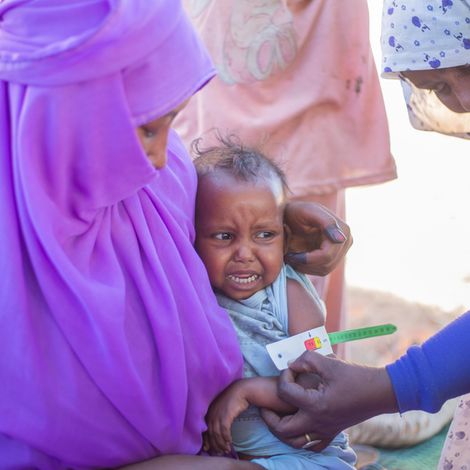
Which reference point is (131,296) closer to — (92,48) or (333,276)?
(92,48)

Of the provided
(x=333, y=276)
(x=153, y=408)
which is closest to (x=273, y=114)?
(x=333, y=276)

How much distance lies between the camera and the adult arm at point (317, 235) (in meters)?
2.40

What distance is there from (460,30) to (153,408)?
4.63ft

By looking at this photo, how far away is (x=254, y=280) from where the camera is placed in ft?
7.45

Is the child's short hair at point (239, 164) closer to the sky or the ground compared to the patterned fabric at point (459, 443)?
closer to the sky

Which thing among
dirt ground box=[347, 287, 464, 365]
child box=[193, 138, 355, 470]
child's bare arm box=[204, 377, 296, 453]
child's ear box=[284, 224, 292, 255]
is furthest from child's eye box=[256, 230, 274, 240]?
dirt ground box=[347, 287, 464, 365]

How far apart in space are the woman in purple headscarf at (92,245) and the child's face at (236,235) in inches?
10.8

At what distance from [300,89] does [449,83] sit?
1154mm

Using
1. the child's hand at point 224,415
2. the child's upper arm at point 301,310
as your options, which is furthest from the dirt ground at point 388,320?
the child's hand at point 224,415

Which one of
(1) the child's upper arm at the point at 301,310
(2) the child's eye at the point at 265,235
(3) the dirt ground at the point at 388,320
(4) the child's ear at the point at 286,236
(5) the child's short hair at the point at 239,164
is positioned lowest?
(3) the dirt ground at the point at 388,320

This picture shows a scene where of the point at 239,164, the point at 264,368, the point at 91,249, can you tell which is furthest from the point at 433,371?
the point at 91,249

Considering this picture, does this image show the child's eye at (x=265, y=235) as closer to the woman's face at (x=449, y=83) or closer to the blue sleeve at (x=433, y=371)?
the blue sleeve at (x=433, y=371)

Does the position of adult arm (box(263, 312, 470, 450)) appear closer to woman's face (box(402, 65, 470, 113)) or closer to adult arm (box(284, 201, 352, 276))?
adult arm (box(284, 201, 352, 276))

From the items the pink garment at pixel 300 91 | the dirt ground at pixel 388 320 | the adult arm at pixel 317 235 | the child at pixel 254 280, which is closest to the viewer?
the child at pixel 254 280
